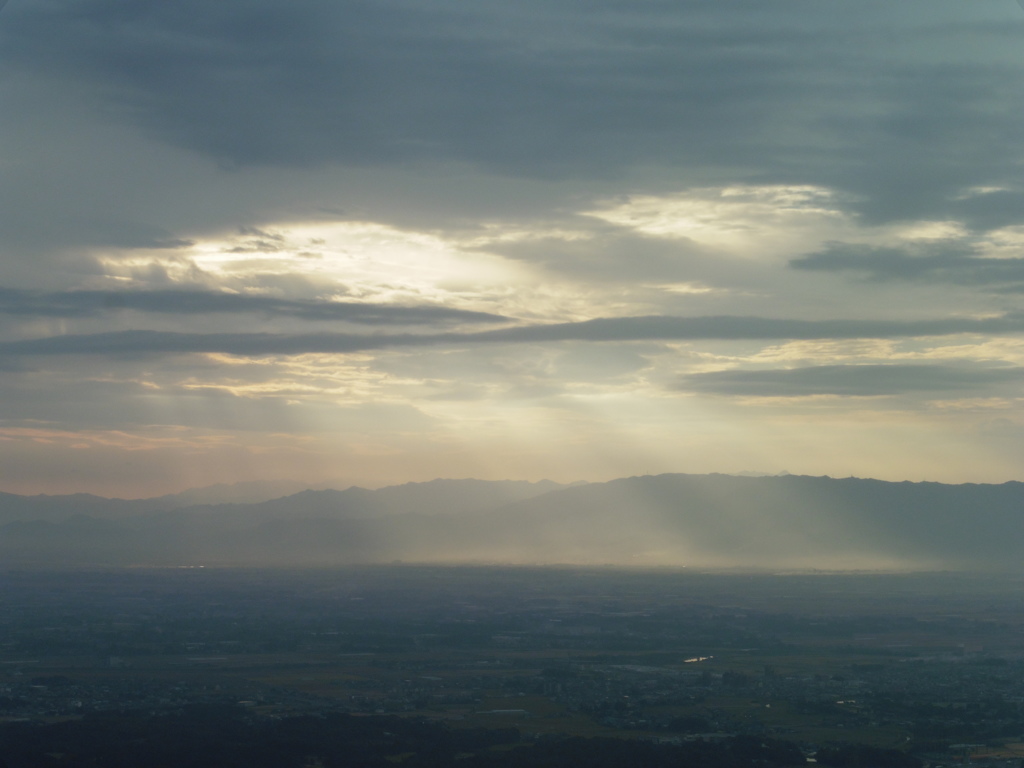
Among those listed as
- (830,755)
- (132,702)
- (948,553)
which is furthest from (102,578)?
(948,553)

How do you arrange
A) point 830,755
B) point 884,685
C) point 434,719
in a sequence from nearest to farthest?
point 830,755
point 434,719
point 884,685

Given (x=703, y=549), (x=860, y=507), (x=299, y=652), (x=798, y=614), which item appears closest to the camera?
(x=299, y=652)

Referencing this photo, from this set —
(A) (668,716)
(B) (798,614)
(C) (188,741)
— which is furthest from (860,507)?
(C) (188,741)

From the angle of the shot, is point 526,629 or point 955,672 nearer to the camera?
point 955,672

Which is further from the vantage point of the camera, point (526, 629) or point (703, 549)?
point (703, 549)

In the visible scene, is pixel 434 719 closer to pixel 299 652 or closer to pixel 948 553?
pixel 299 652

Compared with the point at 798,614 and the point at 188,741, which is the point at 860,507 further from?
the point at 188,741
